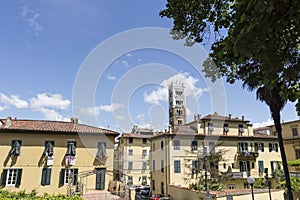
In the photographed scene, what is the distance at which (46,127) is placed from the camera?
21297mm

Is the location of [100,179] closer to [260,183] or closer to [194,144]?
[194,144]

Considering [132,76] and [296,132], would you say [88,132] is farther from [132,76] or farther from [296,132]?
[296,132]

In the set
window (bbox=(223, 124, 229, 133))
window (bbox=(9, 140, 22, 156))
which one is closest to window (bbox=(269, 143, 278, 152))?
window (bbox=(223, 124, 229, 133))

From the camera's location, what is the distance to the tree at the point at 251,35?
360cm

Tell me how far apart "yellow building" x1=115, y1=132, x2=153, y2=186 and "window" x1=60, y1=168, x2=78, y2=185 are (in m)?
22.6

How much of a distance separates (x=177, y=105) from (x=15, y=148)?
2662 inches

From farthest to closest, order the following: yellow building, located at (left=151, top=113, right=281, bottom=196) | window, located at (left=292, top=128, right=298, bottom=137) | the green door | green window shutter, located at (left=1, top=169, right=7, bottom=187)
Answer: window, located at (left=292, top=128, right=298, bottom=137) < yellow building, located at (left=151, top=113, right=281, bottom=196) < the green door < green window shutter, located at (left=1, top=169, right=7, bottom=187)

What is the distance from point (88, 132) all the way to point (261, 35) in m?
19.9

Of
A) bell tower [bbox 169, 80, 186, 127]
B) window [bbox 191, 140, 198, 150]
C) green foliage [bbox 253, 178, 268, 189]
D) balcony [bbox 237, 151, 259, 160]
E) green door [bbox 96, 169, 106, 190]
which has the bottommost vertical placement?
green foliage [bbox 253, 178, 268, 189]

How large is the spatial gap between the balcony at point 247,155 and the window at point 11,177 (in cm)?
2681

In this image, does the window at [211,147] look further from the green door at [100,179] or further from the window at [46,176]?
the window at [46,176]

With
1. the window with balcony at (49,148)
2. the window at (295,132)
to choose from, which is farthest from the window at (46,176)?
the window at (295,132)

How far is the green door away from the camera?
20392 mm

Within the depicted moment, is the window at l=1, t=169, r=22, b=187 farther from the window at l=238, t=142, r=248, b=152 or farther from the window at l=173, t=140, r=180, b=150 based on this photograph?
the window at l=238, t=142, r=248, b=152
